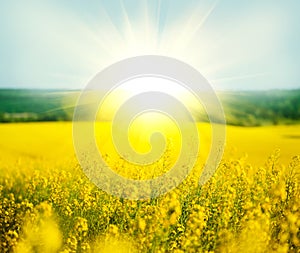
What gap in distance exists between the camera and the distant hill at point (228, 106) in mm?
10398

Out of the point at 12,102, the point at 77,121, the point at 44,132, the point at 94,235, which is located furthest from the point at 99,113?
the point at 94,235

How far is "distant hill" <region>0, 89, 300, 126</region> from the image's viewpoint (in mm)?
10398

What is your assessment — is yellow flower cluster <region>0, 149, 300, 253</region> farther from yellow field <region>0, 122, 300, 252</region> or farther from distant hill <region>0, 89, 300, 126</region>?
distant hill <region>0, 89, 300, 126</region>

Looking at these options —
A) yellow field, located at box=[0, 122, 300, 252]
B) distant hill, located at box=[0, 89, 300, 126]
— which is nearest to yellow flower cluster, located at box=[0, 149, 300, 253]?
yellow field, located at box=[0, 122, 300, 252]

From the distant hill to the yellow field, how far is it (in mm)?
1725

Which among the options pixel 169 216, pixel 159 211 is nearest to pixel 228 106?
pixel 159 211

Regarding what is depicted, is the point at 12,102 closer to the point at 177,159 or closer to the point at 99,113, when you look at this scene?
the point at 99,113

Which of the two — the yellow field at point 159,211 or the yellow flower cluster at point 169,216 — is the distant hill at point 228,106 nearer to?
the yellow field at point 159,211

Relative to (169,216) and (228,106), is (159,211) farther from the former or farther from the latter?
(228,106)

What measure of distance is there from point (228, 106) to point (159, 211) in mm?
5618

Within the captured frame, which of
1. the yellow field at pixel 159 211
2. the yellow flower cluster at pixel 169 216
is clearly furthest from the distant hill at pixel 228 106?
the yellow flower cluster at pixel 169 216

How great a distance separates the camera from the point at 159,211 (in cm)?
495

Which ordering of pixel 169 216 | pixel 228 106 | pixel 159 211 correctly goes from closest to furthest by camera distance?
pixel 169 216 < pixel 159 211 < pixel 228 106

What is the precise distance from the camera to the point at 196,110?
9398 millimetres
